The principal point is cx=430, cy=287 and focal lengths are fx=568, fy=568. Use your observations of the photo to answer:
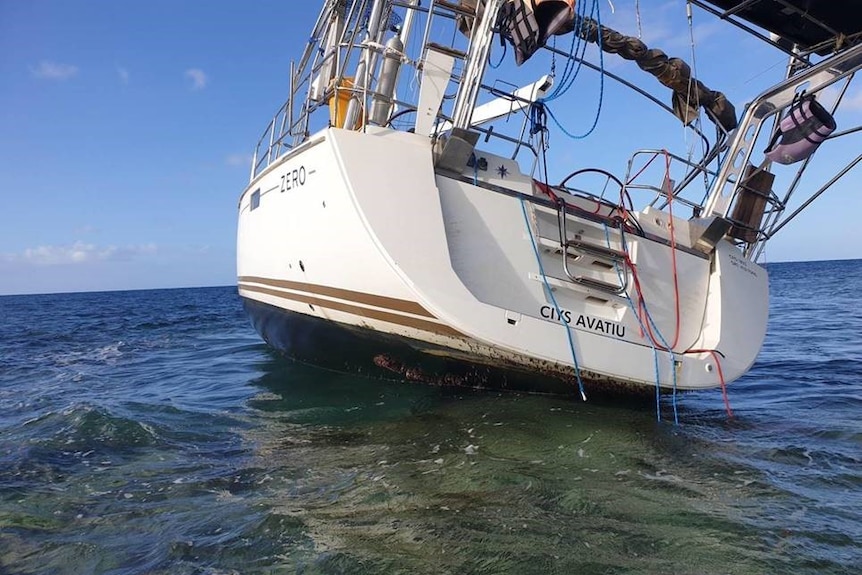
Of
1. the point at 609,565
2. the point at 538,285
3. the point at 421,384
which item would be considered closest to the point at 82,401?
the point at 421,384

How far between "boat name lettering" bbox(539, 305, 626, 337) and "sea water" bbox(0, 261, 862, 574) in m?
0.71

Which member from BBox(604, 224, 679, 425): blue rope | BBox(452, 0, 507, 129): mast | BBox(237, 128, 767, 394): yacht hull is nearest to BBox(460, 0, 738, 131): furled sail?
BBox(452, 0, 507, 129): mast

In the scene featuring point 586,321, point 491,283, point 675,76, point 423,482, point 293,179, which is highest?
point 675,76

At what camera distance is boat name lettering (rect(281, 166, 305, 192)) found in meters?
5.65

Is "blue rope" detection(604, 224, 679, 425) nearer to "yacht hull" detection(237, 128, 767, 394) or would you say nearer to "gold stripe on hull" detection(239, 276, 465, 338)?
"yacht hull" detection(237, 128, 767, 394)

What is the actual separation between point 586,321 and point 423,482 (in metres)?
2.31

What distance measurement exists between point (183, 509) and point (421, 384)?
9.05 feet

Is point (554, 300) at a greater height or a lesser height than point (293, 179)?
lesser

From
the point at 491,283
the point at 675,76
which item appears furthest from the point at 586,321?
the point at 675,76

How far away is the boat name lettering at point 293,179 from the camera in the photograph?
5648 mm

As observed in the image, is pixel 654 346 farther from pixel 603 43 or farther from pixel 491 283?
pixel 603 43

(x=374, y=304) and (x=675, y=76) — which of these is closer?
(x=374, y=304)

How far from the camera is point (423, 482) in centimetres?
347

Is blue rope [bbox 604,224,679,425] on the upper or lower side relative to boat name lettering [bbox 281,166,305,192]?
lower
